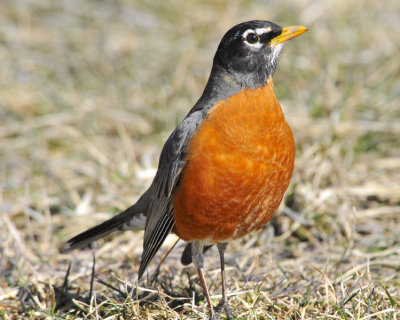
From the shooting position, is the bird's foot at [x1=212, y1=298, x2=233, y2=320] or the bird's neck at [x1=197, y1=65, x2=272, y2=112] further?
the bird's neck at [x1=197, y1=65, x2=272, y2=112]

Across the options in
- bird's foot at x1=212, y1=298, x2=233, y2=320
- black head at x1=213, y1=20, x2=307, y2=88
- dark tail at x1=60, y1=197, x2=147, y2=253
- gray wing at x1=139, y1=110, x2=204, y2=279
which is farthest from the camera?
dark tail at x1=60, y1=197, x2=147, y2=253

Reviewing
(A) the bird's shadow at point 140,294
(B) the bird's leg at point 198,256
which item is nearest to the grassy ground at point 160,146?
(A) the bird's shadow at point 140,294

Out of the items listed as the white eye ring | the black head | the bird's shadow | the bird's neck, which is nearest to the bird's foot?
the bird's shadow

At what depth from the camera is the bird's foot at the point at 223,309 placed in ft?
11.0

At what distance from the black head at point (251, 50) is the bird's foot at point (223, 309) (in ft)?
4.37

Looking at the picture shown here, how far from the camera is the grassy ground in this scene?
12.3ft

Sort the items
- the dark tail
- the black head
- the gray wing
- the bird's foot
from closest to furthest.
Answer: the bird's foot < the gray wing < the black head < the dark tail

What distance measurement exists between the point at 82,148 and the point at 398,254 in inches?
132

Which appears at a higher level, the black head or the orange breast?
the black head

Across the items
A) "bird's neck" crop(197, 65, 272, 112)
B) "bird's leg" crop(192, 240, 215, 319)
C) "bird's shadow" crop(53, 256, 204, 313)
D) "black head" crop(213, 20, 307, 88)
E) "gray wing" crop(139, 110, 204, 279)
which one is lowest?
"bird's shadow" crop(53, 256, 204, 313)

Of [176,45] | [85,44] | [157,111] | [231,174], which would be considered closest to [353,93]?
[157,111]

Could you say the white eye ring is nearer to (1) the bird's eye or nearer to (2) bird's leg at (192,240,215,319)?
(1) the bird's eye

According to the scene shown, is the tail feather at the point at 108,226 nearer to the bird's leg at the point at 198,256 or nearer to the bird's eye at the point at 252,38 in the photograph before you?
the bird's leg at the point at 198,256

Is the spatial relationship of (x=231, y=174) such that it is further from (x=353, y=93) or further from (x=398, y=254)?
(x=353, y=93)
